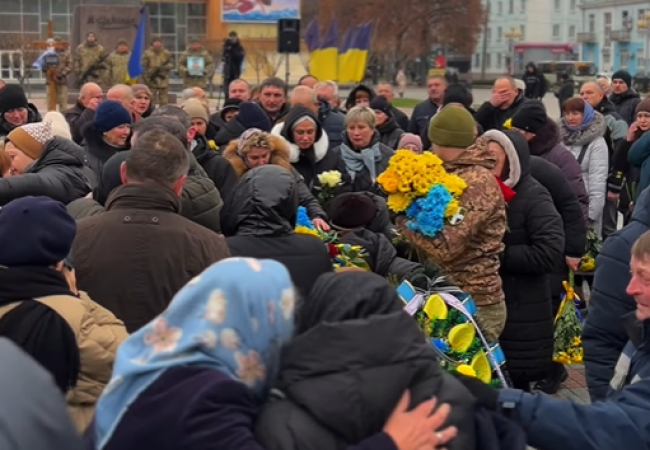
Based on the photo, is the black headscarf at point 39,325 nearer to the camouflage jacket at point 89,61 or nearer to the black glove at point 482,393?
the black glove at point 482,393

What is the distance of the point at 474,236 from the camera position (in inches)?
197

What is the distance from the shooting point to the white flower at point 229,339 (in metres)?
2.18

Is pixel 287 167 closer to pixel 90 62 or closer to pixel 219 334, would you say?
pixel 219 334

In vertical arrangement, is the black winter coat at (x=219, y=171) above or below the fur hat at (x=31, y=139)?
below

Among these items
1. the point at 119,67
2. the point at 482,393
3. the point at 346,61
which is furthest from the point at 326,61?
the point at 482,393

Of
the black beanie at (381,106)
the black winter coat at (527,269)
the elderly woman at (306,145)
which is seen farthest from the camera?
the black beanie at (381,106)

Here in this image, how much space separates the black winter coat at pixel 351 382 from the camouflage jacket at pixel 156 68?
1886 centimetres

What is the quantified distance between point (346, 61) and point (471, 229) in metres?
11.8

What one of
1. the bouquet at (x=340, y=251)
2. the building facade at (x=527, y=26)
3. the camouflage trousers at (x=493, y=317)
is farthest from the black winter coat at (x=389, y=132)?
the building facade at (x=527, y=26)

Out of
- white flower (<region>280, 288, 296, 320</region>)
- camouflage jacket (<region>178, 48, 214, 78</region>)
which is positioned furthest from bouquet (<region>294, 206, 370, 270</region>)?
camouflage jacket (<region>178, 48, 214, 78</region>)

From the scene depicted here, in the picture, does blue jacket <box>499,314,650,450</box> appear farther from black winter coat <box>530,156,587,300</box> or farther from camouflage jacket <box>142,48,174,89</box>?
camouflage jacket <box>142,48,174,89</box>

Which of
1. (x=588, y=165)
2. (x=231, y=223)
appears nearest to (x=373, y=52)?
(x=588, y=165)

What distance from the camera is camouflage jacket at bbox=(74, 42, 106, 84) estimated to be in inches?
783

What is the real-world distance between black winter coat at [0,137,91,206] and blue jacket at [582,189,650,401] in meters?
2.96
